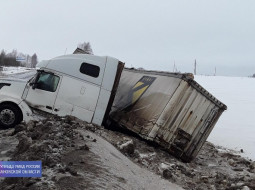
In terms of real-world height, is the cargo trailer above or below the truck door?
A: above

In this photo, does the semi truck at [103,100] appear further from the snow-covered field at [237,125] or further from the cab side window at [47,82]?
the snow-covered field at [237,125]

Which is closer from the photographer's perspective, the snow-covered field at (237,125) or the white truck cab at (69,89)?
the white truck cab at (69,89)

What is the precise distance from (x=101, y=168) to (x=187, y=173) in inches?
115

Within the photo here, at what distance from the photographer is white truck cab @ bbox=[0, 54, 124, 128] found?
29.0 feet

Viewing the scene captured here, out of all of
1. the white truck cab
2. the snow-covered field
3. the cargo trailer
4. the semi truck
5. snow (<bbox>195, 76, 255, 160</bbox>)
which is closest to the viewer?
the cargo trailer

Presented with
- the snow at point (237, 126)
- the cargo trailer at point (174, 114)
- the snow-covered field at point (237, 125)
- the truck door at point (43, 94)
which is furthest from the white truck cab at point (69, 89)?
the snow at point (237, 126)

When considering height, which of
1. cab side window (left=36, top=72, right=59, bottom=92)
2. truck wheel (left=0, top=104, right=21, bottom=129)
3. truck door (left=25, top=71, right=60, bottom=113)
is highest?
cab side window (left=36, top=72, right=59, bottom=92)

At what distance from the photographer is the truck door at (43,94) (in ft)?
29.0

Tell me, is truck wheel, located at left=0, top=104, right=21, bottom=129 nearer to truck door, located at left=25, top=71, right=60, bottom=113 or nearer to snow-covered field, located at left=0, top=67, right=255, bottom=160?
truck door, located at left=25, top=71, right=60, bottom=113

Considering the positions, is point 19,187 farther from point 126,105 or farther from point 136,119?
point 126,105

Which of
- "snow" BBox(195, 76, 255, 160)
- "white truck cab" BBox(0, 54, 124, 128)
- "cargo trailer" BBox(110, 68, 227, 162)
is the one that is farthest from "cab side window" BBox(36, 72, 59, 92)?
"snow" BBox(195, 76, 255, 160)

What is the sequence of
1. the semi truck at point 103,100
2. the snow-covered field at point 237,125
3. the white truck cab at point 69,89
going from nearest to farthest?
the semi truck at point 103,100, the white truck cab at point 69,89, the snow-covered field at point 237,125

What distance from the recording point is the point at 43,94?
884 centimetres

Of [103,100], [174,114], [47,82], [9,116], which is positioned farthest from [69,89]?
[174,114]
